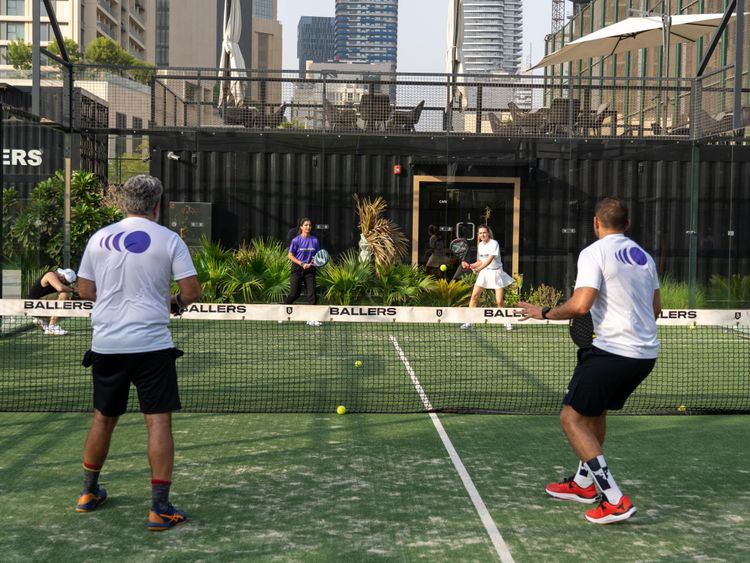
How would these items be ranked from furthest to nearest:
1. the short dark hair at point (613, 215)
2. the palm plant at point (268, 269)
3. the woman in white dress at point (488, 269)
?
the palm plant at point (268, 269), the woman in white dress at point (488, 269), the short dark hair at point (613, 215)

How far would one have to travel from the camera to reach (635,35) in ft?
69.1

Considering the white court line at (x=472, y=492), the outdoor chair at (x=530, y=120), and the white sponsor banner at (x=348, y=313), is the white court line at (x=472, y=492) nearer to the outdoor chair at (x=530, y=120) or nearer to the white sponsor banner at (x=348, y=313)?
the white sponsor banner at (x=348, y=313)

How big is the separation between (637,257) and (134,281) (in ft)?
9.08

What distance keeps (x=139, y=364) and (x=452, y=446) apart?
2922 mm

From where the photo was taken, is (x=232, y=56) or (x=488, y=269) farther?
(x=232, y=56)

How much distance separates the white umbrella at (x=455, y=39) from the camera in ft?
66.7

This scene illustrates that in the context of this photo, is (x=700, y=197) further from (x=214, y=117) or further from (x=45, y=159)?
(x=45, y=159)

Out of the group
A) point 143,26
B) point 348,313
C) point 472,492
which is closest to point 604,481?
point 472,492

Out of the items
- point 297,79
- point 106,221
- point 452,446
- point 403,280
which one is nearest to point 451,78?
point 297,79

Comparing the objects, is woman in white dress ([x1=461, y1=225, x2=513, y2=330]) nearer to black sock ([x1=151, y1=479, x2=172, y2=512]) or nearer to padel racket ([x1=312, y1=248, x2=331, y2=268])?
padel racket ([x1=312, y1=248, x2=331, y2=268])

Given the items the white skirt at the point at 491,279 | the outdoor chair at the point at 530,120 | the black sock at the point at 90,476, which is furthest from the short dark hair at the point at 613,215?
the outdoor chair at the point at 530,120

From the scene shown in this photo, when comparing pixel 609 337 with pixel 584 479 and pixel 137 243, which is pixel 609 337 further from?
pixel 137 243

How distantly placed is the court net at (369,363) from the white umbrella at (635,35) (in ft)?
22.7

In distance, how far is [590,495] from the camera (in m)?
6.02
